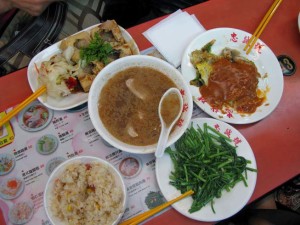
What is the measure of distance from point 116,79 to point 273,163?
95 centimetres

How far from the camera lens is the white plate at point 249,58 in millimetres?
1595

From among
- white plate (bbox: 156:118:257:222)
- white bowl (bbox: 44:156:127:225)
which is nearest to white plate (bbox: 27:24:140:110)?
white bowl (bbox: 44:156:127:225)

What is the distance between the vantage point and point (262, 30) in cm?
179

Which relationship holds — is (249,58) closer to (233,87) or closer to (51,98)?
(233,87)

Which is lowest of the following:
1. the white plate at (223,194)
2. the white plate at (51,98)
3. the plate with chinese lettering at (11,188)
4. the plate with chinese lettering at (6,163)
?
the white plate at (223,194)

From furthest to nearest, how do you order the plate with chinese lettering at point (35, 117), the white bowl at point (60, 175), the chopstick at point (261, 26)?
the chopstick at point (261, 26), the plate with chinese lettering at point (35, 117), the white bowl at point (60, 175)

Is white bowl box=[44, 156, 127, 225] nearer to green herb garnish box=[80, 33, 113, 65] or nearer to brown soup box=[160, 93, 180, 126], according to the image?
brown soup box=[160, 93, 180, 126]

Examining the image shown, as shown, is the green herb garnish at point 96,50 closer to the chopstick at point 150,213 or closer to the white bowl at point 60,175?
the white bowl at point 60,175

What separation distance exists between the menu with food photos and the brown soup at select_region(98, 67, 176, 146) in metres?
0.22

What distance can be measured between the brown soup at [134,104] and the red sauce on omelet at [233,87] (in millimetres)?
305

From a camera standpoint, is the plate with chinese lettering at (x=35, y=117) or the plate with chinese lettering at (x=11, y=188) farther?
the plate with chinese lettering at (x=35, y=117)

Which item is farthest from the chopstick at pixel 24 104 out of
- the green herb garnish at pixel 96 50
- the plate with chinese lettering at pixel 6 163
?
the green herb garnish at pixel 96 50

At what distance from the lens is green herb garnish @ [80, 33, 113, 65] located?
1.54m

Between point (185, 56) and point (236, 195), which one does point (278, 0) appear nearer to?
point (185, 56)
